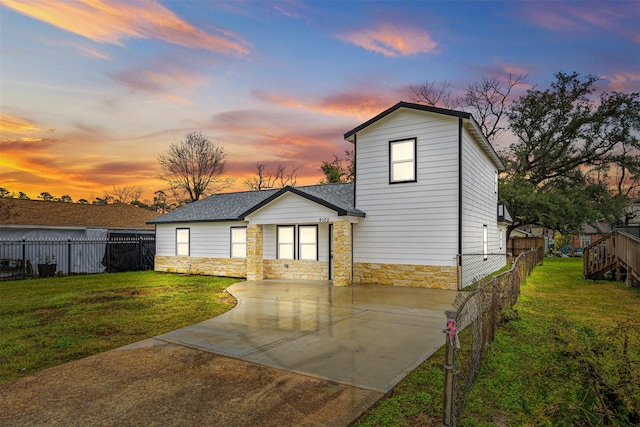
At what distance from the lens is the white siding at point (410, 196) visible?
1219 cm

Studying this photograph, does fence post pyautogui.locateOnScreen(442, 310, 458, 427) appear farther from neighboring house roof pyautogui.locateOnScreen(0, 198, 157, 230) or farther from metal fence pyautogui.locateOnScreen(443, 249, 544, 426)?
neighboring house roof pyautogui.locateOnScreen(0, 198, 157, 230)

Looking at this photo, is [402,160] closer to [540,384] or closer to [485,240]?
[485,240]

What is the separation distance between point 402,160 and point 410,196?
141 centimetres

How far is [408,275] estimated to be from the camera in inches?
503

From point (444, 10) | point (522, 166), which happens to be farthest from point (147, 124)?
point (522, 166)

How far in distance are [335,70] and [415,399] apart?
13635mm

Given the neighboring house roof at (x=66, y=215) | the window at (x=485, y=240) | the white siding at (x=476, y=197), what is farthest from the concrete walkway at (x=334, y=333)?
the neighboring house roof at (x=66, y=215)

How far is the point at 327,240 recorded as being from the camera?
48.5ft

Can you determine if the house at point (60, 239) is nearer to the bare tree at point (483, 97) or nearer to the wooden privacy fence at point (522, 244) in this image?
the bare tree at point (483, 97)

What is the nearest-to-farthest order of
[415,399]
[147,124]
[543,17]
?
1. [415,399]
2. [543,17]
3. [147,124]

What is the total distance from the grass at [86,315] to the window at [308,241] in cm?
343

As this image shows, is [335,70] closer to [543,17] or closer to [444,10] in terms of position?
[444,10]

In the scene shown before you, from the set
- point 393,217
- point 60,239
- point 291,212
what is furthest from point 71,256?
point 393,217

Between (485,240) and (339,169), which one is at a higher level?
(339,169)
